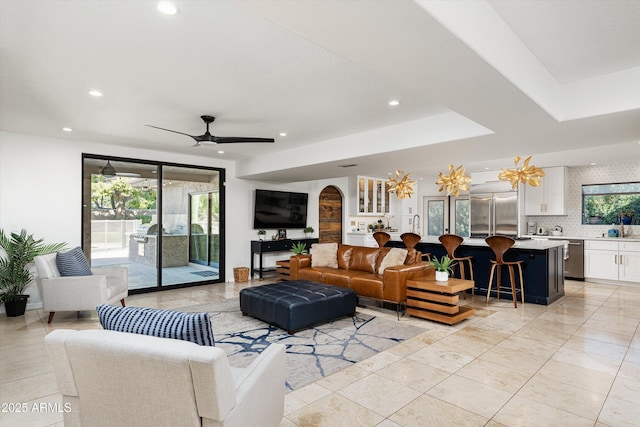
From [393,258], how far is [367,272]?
0.53 meters

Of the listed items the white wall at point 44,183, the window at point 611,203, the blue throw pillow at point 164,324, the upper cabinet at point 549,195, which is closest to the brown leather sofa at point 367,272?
the blue throw pillow at point 164,324

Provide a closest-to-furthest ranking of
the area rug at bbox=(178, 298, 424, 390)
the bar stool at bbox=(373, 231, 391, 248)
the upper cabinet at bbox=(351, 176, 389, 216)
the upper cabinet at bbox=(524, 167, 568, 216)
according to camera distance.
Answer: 1. the area rug at bbox=(178, 298, 424, 390)
2. the bar stool at bbox=(373, 231, 391, 248)
3. the upper cabinet at bbox=(524, 167, 568, 216)
4. the upper cabinet at bbox=(351, 176, 389, 216)

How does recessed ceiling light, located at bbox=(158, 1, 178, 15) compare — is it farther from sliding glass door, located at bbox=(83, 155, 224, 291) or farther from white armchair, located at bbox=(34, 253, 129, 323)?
sliding glass door, located at bbox=(83, 155, 224, 291)

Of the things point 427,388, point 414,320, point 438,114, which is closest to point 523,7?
point 438,114

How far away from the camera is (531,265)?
17.6 feet

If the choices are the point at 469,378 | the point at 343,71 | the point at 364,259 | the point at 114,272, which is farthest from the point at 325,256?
the point at 343,71

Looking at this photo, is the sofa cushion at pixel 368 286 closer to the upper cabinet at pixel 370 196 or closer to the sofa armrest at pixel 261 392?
the sofa armrest at pixel 261 392

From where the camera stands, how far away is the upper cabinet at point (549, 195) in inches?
304

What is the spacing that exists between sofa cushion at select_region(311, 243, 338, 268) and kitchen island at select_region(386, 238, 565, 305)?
72.4 inches

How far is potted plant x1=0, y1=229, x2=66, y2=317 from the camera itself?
15.2ft

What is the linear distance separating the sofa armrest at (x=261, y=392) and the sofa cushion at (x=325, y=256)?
3.74 metres

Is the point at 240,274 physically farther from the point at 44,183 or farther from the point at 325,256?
the point at 44,183

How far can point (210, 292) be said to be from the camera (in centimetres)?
615

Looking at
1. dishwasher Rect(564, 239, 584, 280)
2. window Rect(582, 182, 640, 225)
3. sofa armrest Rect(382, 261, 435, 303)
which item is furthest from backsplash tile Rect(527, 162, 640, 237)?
sofa armrest Rect(382, 261, 435, 303)
